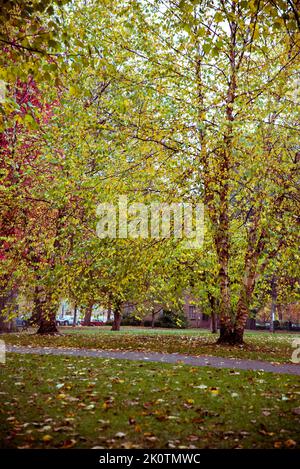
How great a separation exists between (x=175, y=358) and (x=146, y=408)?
573cm

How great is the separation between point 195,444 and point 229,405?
1.81m

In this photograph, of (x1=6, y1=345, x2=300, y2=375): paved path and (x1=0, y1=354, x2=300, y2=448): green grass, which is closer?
(x1=0, y1=354, x2=300, y2=448): green grass

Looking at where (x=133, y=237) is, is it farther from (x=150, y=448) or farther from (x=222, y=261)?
(x=150, y=448)

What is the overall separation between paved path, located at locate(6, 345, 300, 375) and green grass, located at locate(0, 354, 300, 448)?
3.60 ft

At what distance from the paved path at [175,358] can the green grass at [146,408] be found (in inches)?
43.2

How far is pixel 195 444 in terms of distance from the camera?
4836 mm

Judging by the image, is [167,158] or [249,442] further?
[167,158]

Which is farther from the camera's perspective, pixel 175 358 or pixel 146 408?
pixel 175 358

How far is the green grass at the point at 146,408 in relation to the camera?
4.95 metres

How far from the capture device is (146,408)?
20.6ft

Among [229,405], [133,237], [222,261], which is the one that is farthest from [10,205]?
[229,405]

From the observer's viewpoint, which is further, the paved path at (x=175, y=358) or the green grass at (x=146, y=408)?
the paved path at (x=175, y=358)

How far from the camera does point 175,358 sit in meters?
11.9

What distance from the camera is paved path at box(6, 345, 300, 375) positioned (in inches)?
411
